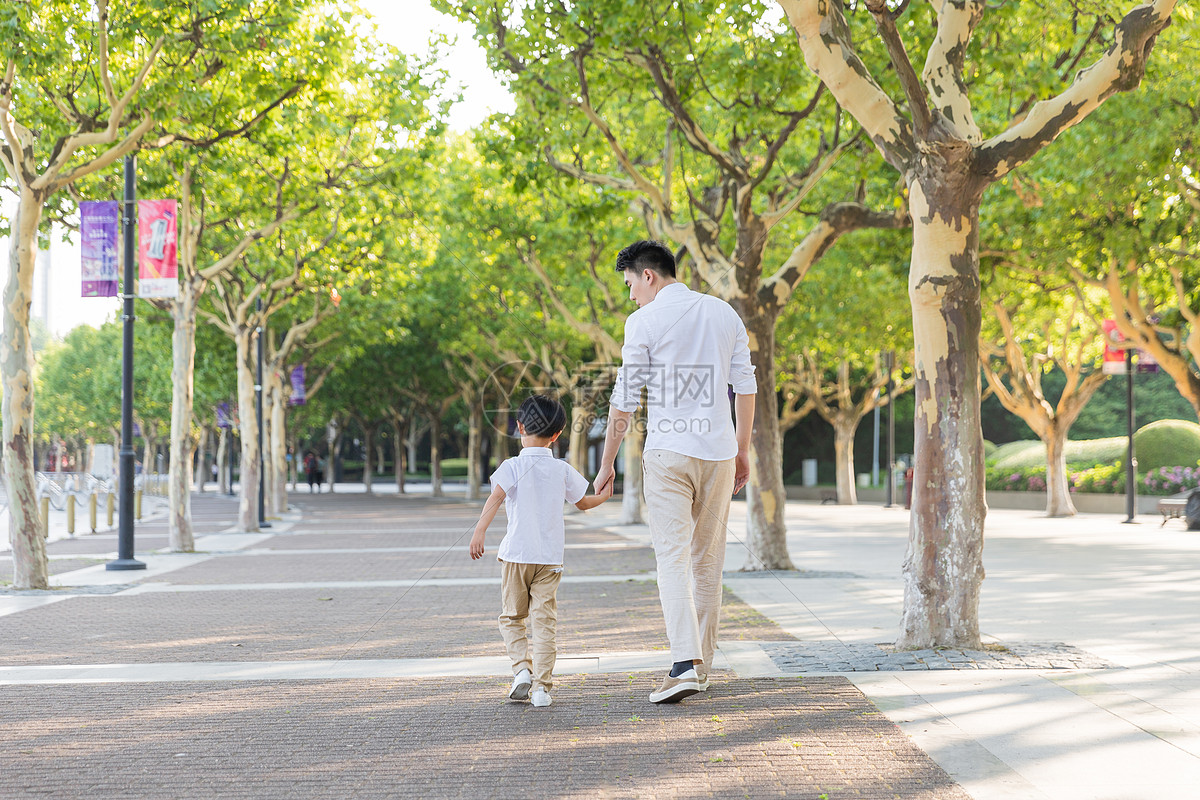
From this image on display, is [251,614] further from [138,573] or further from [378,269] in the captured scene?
[378,269]

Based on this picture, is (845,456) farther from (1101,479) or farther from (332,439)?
(332,439)

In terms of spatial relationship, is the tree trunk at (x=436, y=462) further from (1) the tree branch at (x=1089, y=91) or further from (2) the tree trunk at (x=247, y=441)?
(1) the tree branch at (x=1089, y=91)

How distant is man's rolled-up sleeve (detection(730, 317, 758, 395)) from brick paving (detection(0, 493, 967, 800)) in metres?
1.56

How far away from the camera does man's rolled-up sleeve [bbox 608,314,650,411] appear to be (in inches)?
197

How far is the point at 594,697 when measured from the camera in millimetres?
5438

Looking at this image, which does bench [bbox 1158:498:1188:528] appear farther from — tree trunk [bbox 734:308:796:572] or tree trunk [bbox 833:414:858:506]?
tree trunk [bbox 734:308:796:572]

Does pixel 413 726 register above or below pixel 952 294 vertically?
below

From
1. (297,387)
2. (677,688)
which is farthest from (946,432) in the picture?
(297,387)

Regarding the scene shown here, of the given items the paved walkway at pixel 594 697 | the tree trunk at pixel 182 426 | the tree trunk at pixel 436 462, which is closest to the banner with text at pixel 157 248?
the tree trunk at pixel 182 426

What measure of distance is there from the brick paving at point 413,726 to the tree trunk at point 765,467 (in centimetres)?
304

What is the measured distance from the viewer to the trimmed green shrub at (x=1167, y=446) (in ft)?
95.8

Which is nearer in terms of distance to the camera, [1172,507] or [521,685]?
[521,685]

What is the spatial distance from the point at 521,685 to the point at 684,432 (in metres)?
1.54

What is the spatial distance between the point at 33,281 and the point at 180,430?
4862 mm
